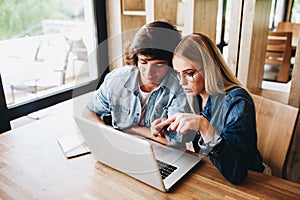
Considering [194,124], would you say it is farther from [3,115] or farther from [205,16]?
[3,115]

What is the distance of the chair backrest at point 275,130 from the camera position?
1229 millimetres

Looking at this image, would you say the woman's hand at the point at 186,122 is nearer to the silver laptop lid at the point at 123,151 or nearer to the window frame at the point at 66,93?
the silver laptop lid at the point at 123,151

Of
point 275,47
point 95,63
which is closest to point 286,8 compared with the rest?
point 275,47

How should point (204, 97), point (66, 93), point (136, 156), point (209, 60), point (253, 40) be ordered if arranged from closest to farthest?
point (136, 156) → point (209, 60) → point (204, 97) → point (253, 40) → point (66, 93)

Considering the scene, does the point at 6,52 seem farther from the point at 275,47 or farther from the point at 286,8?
the point at 286,8

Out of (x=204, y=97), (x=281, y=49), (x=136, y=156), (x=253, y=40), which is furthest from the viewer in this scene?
(x=281, y=49)

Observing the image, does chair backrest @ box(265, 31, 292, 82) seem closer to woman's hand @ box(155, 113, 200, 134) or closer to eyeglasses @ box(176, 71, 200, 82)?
eyeglasses @ box(176, 71, 200, 82)

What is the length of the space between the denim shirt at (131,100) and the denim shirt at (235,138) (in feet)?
0.80

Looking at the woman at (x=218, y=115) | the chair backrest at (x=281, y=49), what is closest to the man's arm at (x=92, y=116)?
the woman at (x=218, y=115)

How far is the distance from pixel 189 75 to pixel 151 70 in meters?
0.26

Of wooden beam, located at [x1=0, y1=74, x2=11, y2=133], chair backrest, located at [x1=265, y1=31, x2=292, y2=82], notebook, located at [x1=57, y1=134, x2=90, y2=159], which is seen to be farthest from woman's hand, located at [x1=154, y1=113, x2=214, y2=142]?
chair backrest, located at [x1=265, y1=31, x2=292, y2=82]

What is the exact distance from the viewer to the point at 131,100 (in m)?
1.41

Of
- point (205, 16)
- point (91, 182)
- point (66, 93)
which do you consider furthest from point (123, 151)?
point (66, 93)

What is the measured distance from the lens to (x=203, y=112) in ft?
3.97
